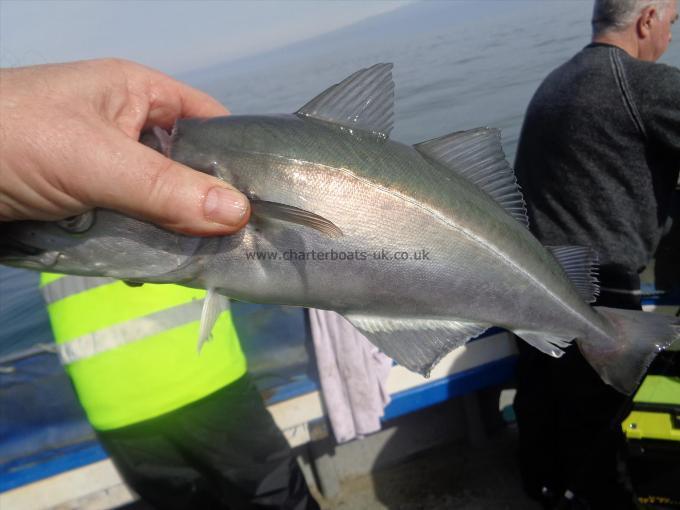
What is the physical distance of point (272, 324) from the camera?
173 inches

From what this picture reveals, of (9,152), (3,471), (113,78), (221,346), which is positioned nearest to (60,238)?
(9,152)

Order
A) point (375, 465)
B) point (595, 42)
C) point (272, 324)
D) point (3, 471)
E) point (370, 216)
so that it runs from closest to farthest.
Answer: point (370, 216)
point (3, 471)
point (595, 42)
point (375, 465)
point (272, 324)

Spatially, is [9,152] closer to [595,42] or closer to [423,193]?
[423,193]

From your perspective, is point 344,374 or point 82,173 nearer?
point 82,173

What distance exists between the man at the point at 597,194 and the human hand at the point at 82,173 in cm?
257

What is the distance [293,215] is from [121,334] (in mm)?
1611

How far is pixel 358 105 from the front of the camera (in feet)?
5.58

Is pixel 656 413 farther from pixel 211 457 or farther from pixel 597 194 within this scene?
pixel 211 457

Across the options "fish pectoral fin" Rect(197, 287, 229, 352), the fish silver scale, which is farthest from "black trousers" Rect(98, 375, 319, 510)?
the fish silver scale

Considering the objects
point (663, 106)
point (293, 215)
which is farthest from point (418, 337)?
point (663, 106)

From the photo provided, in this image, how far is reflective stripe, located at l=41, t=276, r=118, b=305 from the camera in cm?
258

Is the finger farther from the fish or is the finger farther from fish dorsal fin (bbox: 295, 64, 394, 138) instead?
fish dorsal fin (bbox: 295, 64, 394, 138)

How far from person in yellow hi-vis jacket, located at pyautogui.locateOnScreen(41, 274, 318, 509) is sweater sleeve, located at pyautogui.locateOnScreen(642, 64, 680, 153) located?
287 centimetres

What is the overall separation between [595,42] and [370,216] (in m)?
2.85
